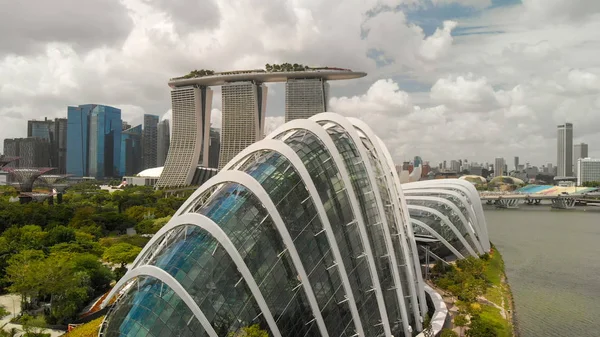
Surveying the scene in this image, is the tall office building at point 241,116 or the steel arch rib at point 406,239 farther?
the tall office building at point 241,116

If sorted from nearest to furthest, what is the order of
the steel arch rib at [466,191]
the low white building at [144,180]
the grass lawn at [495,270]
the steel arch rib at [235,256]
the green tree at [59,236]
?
1. the steel arch rib at [235,256]
2. the grass lawn at [495,270]
3. the green tree at [59,236]
4. the steel arch rib at [466,191]
5. the low white building at [144,180]

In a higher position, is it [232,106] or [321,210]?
[232,106]

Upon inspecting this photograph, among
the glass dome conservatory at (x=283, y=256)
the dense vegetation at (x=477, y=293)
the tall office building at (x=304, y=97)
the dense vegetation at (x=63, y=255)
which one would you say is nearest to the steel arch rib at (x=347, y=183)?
the glass dome conservatory at (x=283, y=256)

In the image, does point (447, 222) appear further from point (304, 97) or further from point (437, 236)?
point (304, 97)

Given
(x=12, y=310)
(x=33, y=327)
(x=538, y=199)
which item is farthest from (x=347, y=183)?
(x=538, y=199)

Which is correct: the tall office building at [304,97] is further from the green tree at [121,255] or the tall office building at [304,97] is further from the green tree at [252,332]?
the green tree at [252,332]

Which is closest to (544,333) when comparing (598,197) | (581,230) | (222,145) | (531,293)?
(531,293)
